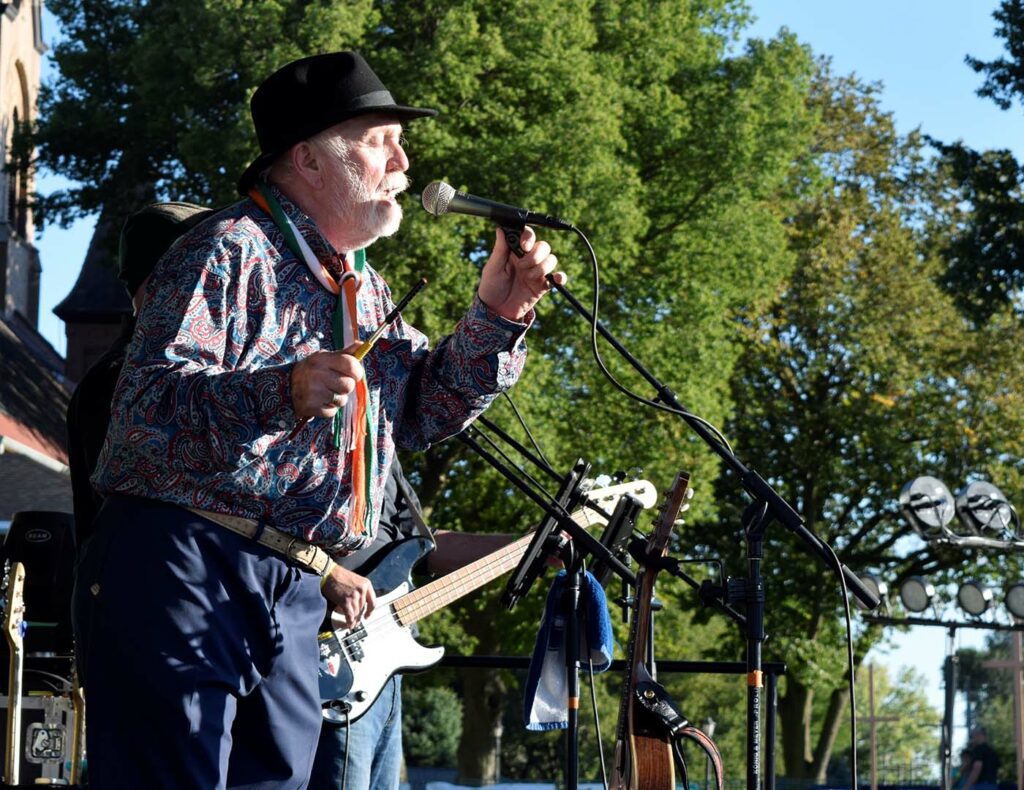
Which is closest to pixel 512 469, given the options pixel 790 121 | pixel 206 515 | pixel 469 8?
pixel 206 515

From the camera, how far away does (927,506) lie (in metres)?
15.2

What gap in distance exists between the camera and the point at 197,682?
277 cm

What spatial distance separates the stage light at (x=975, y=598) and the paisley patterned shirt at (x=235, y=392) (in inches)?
577

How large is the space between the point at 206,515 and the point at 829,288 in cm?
2515

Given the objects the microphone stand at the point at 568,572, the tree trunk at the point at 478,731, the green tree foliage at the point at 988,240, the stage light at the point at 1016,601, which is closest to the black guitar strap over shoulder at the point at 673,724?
the microphone stand at the point at 568,572

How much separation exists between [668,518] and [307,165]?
1.55 meters

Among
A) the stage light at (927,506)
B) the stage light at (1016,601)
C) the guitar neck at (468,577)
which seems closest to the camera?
the guitar neck at (468,577)

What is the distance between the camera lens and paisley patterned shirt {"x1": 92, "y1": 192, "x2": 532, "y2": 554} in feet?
9.07

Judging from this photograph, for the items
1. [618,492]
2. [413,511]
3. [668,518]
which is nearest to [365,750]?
[413,511]

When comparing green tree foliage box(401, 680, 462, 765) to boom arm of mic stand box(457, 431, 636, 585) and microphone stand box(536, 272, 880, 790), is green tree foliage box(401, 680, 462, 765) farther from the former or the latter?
microphone stand box(536, 272, 880, 790)

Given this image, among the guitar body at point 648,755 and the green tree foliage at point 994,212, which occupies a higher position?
the green tree foliage at point 994,212

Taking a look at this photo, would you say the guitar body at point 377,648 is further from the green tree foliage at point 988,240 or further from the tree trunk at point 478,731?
the tree trunk at point 478,731

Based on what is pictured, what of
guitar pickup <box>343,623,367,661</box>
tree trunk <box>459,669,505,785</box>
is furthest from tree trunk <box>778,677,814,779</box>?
guitar pickup <box>343,623,367,661</box>

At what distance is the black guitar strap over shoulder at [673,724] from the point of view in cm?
400
